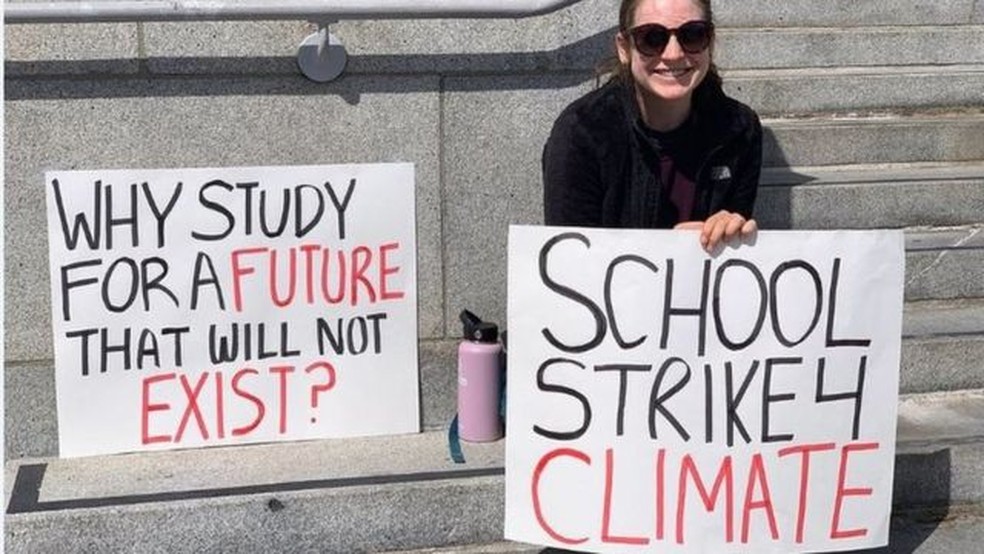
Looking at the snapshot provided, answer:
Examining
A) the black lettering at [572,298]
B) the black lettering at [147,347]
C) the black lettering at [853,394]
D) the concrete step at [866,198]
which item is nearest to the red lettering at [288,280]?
the black lettering at [147,347]

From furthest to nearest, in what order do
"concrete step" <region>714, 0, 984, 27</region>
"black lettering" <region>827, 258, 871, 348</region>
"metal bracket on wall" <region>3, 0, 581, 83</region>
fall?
1. "concrete step" <region>714, 0, 984, 27</region>
2. "metal bracket on wall" <region>3, 0, 581, 83</region>
3. "black lettering" <region>827, 258, 871, 348</region>

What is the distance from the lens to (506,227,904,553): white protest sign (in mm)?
3707

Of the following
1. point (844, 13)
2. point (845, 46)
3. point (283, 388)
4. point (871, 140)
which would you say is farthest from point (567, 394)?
point (844, 13)

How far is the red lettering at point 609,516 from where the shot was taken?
3.77 meters

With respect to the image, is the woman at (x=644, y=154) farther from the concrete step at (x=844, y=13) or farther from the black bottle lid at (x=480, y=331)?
the concrete step at (x=844, y=13)

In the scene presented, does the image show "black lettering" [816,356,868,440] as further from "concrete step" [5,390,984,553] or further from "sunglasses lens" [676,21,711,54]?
"sunglasses lens" [676,21,711,54]

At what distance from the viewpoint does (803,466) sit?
151 inches

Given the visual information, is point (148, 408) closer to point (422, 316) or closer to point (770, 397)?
point (422, 316)

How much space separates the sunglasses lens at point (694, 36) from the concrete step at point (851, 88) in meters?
2.36

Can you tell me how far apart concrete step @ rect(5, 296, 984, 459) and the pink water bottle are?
0.21 metres

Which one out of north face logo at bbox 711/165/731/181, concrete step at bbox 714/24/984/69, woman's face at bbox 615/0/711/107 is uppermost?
concrete step at bbox 714/24/984/69

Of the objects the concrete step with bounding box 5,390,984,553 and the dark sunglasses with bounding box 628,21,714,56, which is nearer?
the dark sunglasses with bounding box 628,21,714,56

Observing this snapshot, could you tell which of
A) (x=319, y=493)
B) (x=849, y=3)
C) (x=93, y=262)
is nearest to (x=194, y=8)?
(x=93, y=262)

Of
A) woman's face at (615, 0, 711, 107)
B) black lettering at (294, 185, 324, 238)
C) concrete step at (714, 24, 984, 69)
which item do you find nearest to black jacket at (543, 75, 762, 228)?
woman's face at (615, 0, 711, 107)
